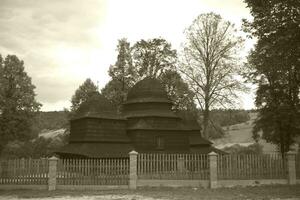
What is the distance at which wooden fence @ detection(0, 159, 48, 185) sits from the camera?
21.5 m

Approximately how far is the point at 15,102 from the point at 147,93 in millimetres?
15871

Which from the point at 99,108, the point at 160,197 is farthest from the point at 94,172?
the point at 99,108

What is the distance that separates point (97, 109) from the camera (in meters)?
32.3

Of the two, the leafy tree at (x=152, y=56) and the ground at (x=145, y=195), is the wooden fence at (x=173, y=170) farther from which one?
the leafy tree at (x=152, y=56)

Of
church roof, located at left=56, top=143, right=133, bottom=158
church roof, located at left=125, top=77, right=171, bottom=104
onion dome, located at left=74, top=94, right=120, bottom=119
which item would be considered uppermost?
church roof, located at left=125, top=77, right=171, bottom=104

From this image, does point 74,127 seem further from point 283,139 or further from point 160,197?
point 283,139

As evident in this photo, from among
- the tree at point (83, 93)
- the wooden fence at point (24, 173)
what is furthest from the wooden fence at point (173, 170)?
the tree at point (83, 93)

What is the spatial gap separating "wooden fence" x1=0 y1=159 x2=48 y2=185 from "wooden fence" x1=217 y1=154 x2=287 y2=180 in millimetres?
11478

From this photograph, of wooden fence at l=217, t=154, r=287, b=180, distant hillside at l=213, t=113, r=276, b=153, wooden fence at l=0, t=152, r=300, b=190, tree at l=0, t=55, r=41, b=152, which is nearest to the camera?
wooden fence at l=0, t=152, r=300, b=190

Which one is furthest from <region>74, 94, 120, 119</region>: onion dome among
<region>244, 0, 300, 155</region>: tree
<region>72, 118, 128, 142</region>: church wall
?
<region>244, 0, 300, 155</region>: tree

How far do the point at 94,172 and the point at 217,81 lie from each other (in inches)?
779

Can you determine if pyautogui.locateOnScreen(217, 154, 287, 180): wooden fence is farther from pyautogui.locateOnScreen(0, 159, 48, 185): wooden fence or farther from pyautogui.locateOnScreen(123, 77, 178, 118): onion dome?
pyautogui.locateOnScreen(123, 77, 178, 118): onion dome

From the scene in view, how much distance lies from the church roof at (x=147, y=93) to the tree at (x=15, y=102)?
1265 centimetres

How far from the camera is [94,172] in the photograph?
22359mm
